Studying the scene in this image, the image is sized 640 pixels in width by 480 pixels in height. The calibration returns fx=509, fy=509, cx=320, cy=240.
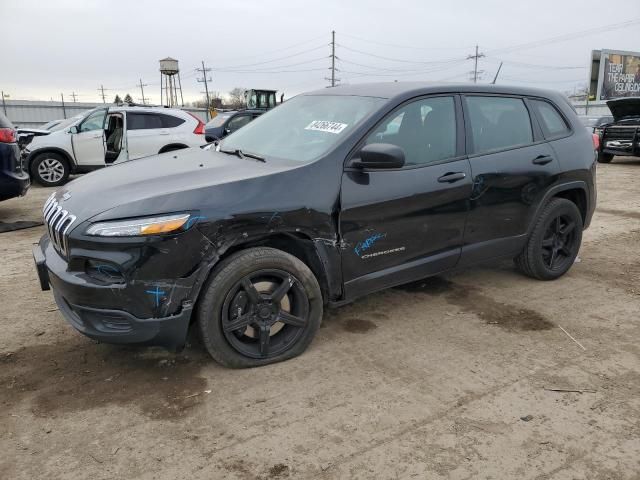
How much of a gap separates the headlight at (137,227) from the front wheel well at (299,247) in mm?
452

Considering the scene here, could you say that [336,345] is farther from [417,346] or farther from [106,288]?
[106,288]

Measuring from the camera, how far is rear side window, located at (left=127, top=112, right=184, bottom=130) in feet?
32.8

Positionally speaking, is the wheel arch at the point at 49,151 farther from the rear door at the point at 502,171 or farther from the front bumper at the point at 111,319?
the rear door at the point at 502,171

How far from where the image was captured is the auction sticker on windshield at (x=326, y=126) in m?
3.42

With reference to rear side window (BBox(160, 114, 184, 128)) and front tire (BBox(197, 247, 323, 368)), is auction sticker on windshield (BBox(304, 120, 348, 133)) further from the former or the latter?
rear side window (BBox(160, 114, 184, 128))

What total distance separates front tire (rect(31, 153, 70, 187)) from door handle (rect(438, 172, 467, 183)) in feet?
30.1

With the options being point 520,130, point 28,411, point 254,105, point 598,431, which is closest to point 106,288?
point 28,411

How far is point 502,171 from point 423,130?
77 cm

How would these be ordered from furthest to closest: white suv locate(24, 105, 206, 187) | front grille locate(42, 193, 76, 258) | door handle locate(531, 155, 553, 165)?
1. white suv locate(24, 105, 206, 187)
2. door handle locate(531, 155, 553, 165)
3. front grille locate(42, 193, 76, 258)

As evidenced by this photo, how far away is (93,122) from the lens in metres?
10.5

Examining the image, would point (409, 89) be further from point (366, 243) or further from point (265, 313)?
point (265, 313)

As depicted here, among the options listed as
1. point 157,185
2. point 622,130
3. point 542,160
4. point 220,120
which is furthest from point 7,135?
point 622,130

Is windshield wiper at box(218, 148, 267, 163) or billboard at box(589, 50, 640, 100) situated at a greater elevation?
billboard at box(589, 50, 640, 100)

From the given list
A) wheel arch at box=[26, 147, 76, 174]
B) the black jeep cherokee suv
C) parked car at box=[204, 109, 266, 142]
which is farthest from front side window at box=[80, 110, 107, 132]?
the black jeep cherokee suv
